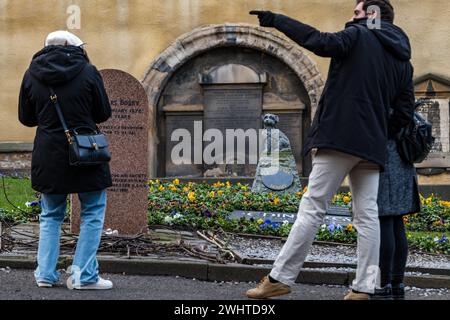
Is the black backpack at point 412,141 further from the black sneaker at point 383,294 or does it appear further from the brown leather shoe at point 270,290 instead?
the brown leather shoe at point 270,290

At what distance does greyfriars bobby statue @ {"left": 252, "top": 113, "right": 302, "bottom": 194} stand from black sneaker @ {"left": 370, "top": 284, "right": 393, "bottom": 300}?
24.3 feet

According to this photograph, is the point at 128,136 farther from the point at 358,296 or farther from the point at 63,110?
the point at 358,296

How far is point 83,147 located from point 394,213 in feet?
6.68

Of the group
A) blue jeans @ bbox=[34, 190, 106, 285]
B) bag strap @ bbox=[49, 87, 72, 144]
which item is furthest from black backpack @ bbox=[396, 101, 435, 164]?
bag strap @ bbox=[49, 87, 72, 144]

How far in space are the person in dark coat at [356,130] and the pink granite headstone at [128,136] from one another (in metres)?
3.33

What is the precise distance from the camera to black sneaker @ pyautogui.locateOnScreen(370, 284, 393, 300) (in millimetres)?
5035

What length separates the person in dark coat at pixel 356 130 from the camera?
4.79 metres

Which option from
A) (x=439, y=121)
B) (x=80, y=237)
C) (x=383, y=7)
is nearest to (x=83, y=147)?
(x=80, y=237)

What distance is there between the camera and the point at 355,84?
4824 mm

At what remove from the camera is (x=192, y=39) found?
56.2ft

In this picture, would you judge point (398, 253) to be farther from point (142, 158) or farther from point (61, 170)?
point (142, 158)

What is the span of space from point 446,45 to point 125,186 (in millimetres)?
10616
